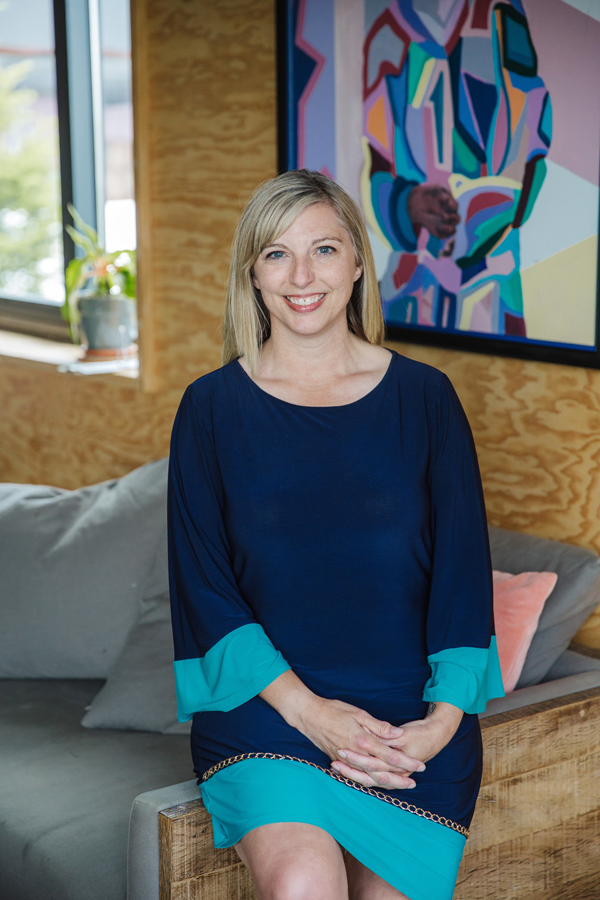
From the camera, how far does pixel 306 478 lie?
1.54 m

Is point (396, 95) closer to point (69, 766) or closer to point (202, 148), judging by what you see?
point (202, 148)

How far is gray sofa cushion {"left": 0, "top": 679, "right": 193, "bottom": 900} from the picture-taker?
1666 mm

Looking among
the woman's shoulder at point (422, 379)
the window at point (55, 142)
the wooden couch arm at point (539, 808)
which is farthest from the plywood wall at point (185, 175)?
the wooden couch arm at point (539, 808)

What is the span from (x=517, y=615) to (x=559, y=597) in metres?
0.11

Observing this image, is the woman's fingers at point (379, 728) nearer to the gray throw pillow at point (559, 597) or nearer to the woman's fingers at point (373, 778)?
the woman's fingers at point (373, 778)

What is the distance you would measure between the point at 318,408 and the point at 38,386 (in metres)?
2.22

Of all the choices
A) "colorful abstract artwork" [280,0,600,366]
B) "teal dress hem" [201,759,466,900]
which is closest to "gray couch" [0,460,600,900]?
"teal dress hem" [201,759,466,900]

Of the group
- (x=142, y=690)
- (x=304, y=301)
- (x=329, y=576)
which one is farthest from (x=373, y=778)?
(x=142, y=690)

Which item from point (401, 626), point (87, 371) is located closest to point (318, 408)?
point (401, 626)

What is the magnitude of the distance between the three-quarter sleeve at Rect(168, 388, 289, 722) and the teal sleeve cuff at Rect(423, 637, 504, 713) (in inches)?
8.5

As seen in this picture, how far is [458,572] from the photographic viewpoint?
5.11ft

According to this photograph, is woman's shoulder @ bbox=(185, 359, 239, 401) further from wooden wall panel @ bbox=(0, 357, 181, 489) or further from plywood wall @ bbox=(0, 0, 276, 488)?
wooden wall panel @ bbox=(0, 357, 181, 489)

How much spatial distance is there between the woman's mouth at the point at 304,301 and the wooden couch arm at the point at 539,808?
70 cm

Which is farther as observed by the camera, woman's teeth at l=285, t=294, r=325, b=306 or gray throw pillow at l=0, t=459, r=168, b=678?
gray throw pillow at l=0, t=459, r=168, b=678
